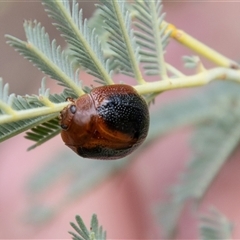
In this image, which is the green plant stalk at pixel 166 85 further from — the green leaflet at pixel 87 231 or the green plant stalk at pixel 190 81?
the green leaflet at pixel 87 231

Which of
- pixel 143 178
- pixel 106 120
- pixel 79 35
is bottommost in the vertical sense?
pixel 143 178

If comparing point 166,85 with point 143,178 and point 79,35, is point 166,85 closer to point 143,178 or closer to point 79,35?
point 79,35

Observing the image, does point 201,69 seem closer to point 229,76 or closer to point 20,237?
point 229,76

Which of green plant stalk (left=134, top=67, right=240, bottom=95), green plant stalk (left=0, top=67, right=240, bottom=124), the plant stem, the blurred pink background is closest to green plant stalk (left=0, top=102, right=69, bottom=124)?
green plant stalk (left=0, top=67, right=240, bottom=124)

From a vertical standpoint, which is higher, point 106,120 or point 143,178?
point 106,120

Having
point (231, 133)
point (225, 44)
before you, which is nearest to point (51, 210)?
point (231, 133)

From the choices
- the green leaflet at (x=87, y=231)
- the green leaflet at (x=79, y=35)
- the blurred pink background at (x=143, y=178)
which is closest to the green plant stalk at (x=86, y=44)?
the green leaflet at (x=79, y=35)

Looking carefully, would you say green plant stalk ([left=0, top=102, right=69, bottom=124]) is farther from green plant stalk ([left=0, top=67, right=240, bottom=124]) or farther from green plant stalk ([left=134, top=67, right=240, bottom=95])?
green plant stalk ([left=134, top=67, right=240, bottom=95])

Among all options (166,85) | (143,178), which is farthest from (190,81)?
(143,178)
